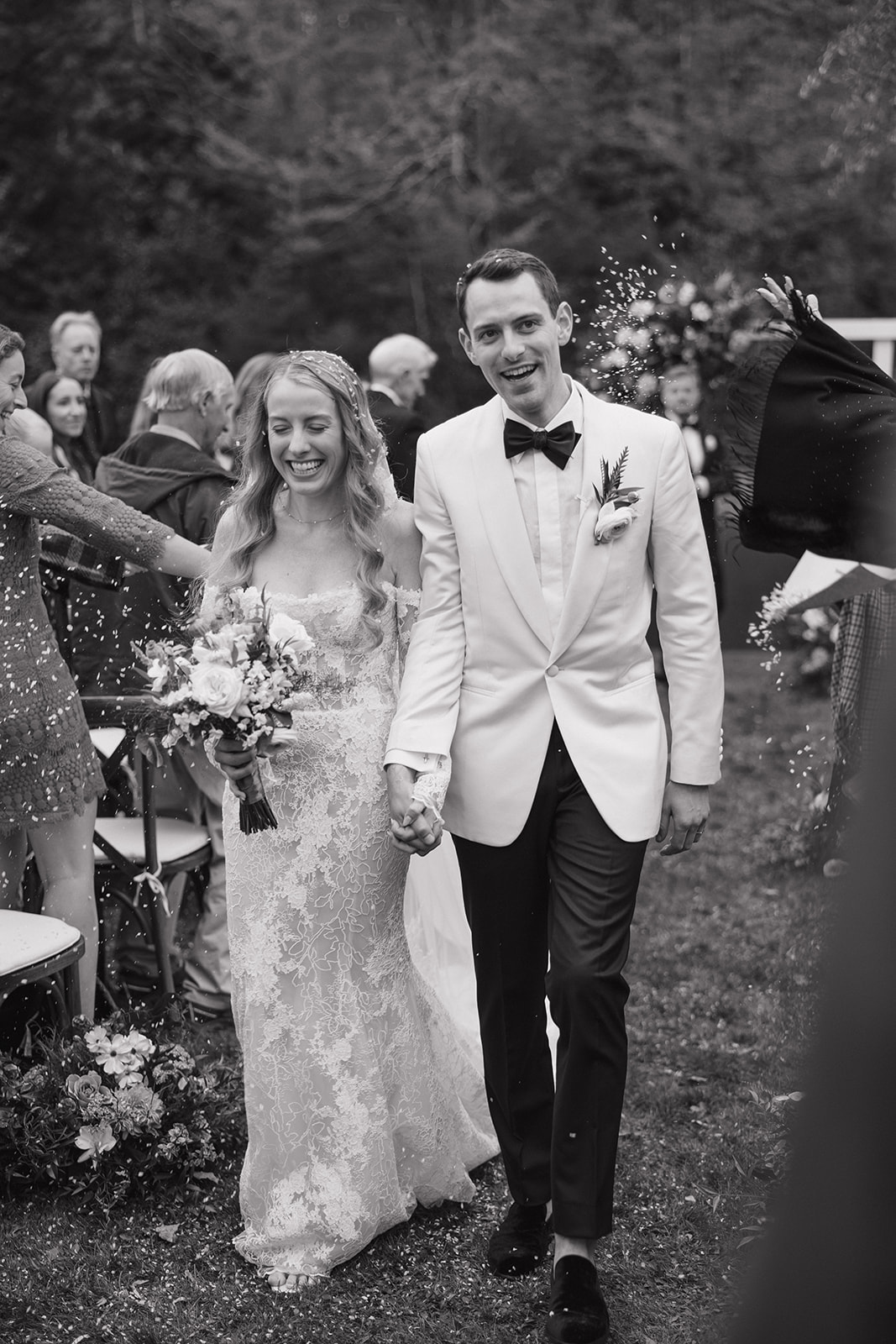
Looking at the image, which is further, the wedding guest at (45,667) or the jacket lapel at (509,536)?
the wedding guest at (45,667)

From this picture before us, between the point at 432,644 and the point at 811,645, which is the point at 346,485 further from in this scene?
the point at 811,645

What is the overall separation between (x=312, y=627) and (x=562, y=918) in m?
0.98

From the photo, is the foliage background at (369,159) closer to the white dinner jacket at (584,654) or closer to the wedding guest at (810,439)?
the wedding guest at (810,439)

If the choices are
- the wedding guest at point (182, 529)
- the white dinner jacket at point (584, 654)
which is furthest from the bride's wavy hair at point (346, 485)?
the wedding guest at point (182, 529)

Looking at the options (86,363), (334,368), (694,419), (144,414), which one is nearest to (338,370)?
(334,368)

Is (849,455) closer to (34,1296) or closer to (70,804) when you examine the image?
(70,804)

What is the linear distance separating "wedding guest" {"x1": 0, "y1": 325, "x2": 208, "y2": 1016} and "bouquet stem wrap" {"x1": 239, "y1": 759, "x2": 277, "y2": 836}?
80 cm

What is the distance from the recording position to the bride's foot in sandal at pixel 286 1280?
360 centimetres

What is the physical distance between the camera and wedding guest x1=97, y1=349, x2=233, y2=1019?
206 inches

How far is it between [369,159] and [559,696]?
1454 centimetres

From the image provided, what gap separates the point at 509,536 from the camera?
3438mm

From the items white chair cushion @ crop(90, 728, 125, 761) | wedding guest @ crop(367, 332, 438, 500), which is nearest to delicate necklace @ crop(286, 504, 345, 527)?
white chair cushion @ crop(90, 728, 125, 761)

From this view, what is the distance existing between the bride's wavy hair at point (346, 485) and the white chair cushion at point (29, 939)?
109 cm

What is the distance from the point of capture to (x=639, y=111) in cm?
1680
